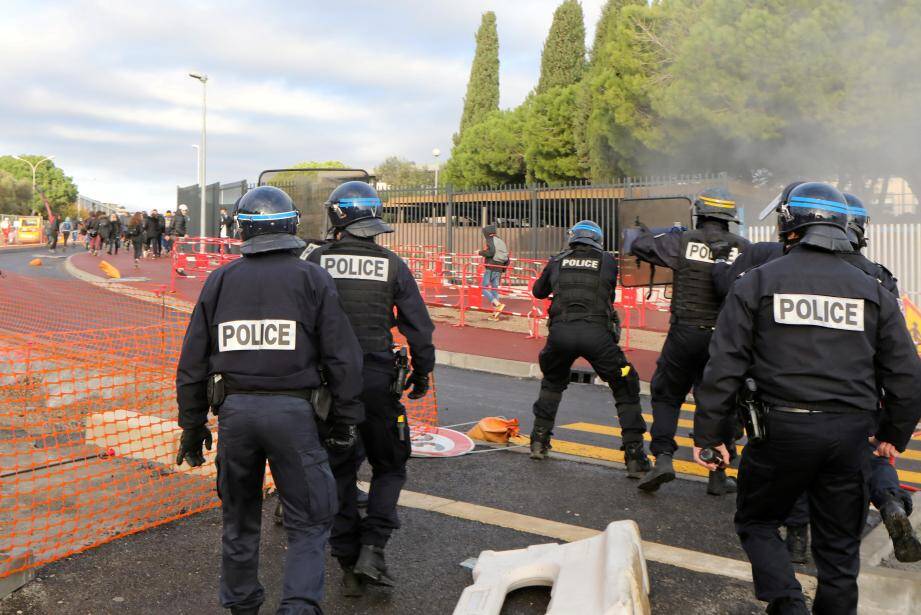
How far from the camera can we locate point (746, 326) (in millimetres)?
3539

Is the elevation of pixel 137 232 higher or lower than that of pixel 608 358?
A: higher

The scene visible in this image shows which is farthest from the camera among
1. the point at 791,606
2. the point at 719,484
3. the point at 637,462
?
the point at 637,462

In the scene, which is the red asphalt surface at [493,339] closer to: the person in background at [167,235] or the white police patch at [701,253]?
the white police patch at [701,253]

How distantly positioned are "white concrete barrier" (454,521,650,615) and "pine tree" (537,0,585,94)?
41.9 meters

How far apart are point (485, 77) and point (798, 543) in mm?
53995

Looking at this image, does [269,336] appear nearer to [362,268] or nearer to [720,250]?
[362,268]

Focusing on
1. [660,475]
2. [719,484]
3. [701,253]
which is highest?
[701,253]

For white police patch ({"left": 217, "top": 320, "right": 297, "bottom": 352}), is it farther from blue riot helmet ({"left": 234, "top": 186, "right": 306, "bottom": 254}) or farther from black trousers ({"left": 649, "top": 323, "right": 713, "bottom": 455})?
black trousers ({"left": 649, "top": 323, "right": 713, "bottom": 455})

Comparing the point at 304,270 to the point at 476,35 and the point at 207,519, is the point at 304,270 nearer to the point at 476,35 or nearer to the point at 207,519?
the point at 207,519

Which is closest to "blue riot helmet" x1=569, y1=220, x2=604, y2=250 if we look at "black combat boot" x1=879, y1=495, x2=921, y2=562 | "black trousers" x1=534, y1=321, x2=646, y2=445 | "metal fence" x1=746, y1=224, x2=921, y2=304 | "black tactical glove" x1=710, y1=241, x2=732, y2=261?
"black trousers" x1=534, y1=321, x2=646, y2=445

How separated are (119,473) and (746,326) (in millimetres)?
4385

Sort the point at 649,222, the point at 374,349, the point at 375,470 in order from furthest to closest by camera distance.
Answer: the point at 649,222
the point at 375,470
the point at 374,349

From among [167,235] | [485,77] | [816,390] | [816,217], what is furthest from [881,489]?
[485,77]

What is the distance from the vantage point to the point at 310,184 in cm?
1376
